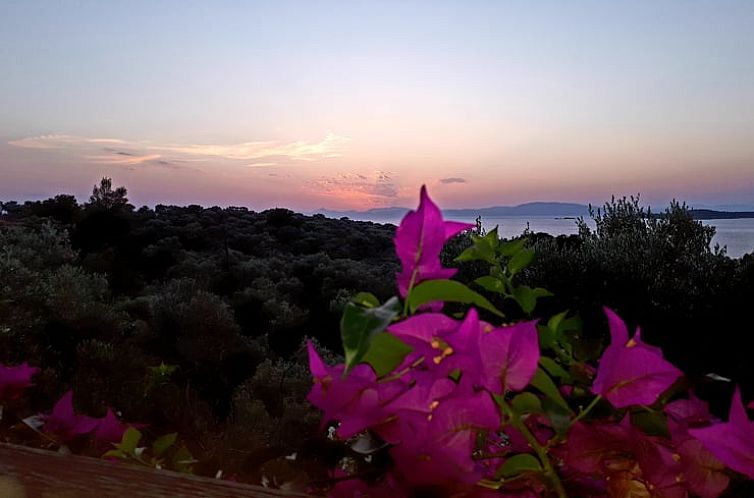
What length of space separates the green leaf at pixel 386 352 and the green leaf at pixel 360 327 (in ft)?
0.15

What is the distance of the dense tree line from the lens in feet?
10.4

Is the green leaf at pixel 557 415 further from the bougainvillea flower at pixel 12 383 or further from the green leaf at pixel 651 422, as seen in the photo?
the bougainvillea flower at pixel 12 383

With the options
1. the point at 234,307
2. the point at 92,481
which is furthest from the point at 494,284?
the point at 234,307

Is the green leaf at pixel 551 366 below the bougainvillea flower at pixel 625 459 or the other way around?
the other way around

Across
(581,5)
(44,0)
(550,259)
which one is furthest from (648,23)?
(44,0)

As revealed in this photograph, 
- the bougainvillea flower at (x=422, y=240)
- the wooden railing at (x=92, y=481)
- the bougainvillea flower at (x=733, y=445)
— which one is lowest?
the wooden railing at (x=92, y=481)

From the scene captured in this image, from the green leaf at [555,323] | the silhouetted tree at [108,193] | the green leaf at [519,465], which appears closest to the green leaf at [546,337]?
the green leaf at [555,323]

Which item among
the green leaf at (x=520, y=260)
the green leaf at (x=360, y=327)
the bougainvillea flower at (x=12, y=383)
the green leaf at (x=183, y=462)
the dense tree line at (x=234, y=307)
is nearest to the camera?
the green leaf at (x=360, y=327)

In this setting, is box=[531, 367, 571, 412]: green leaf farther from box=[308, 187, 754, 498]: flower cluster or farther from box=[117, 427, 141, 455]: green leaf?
box=[117, 427, 141, 455]: green leaf

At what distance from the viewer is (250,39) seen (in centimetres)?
550

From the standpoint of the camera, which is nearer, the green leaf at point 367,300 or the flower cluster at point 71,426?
→ the green leaf at point 367,300

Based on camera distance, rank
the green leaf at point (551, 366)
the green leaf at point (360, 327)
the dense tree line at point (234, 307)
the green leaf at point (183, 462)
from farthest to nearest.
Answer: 1. the dense tree line at point (234, 307)
2. the green leaf at point (183, 462)
3. the green leaf at point (551, 366)
4. the green leaf at point (360, 327)

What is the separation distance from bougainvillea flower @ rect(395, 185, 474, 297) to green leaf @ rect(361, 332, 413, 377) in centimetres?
3

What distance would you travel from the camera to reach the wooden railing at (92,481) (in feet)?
1.28
